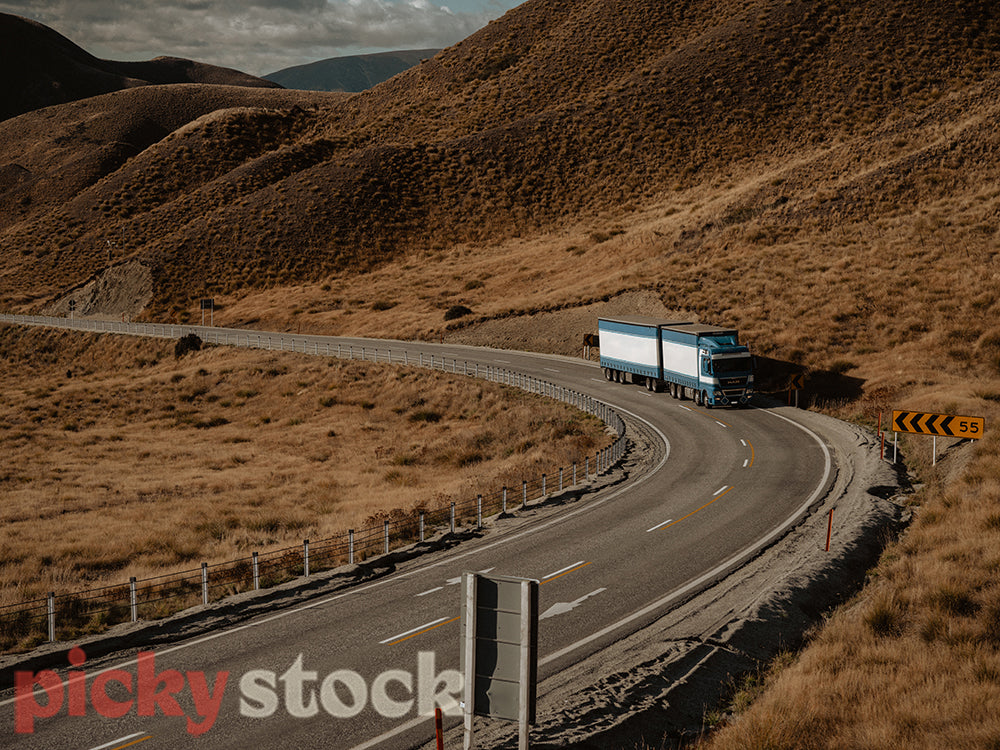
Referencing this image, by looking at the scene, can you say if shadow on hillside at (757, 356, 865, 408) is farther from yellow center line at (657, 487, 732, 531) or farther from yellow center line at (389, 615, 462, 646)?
yellow center line at (389, 615, 462, 646)

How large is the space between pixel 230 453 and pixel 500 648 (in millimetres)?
34376

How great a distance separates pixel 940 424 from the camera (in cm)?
2266

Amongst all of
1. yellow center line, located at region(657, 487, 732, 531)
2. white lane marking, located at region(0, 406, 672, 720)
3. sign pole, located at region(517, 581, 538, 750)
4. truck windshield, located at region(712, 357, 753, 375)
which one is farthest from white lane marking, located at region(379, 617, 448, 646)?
truck windshield, located at region(712, 357, 753, 375)

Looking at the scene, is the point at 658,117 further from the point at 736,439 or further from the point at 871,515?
the point at 871,515

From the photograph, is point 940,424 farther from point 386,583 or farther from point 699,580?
point 386,583

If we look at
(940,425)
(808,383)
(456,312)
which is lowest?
(808,383)

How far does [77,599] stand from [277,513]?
941cm

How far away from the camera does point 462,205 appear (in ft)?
325

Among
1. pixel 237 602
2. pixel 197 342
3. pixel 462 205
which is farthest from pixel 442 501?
pixel 462 205

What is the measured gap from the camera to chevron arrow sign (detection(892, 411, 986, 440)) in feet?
71.7

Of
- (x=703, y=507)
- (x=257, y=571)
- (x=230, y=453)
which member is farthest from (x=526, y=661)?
(x=230, y=453)

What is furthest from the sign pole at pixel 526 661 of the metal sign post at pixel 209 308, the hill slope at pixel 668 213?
the metal sign post at pixel 209 308

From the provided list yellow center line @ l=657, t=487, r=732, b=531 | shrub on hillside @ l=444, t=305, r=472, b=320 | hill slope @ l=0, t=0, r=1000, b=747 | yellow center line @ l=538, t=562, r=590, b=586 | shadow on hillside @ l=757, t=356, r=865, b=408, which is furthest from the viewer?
shrub on hillside @ l=444, t=305, r=472, b=320

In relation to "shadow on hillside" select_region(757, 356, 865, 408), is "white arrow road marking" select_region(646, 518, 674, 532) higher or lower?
lower
